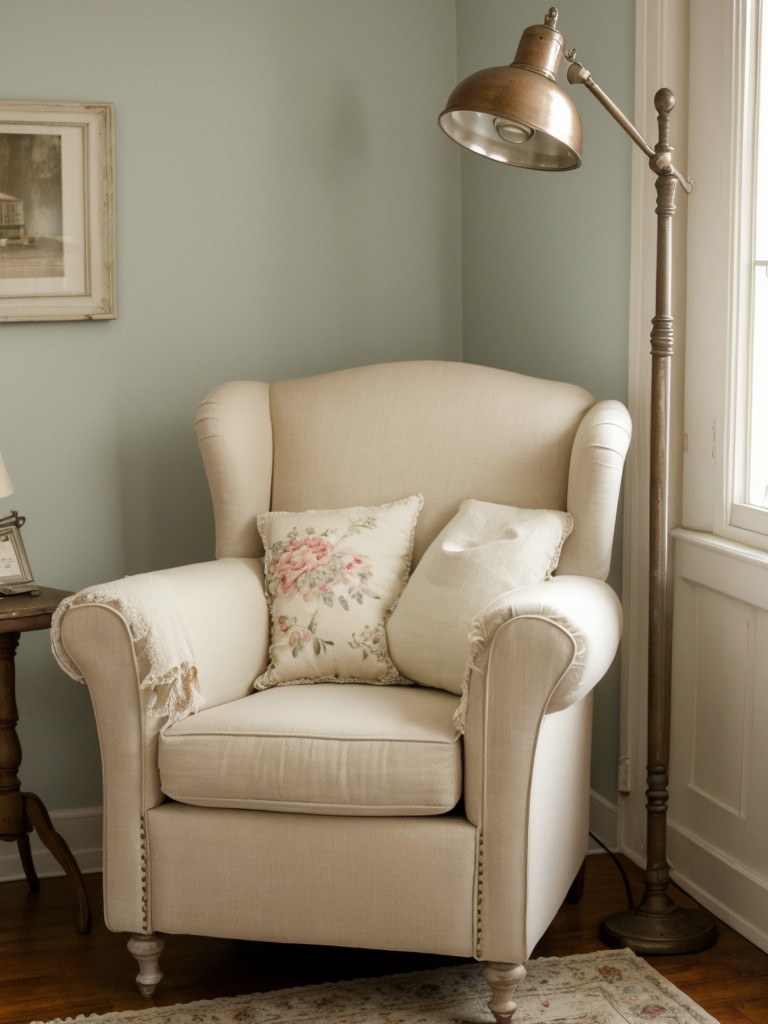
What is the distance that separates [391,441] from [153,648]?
0.80 m

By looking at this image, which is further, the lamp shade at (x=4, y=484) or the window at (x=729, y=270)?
the lamp shade at (x=4, y=484)

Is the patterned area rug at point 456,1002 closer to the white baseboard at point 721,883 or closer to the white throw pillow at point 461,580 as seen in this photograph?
the white baseboard at point 721,883

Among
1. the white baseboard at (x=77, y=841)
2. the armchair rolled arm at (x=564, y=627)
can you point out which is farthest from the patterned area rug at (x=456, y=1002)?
the white baseboard at (x=77, y=841)

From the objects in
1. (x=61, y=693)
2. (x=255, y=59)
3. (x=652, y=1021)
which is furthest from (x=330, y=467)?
(x=652, y=1021)

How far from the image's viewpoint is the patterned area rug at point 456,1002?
1965 mm

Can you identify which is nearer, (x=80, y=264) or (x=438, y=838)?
(x=438, y=838)

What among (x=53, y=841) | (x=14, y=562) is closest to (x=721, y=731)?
(x=53, y=841)

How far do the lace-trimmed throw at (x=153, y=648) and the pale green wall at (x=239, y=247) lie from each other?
80 centimetres

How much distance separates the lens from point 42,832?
2.45 meters

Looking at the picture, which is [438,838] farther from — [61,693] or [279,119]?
[279,119]

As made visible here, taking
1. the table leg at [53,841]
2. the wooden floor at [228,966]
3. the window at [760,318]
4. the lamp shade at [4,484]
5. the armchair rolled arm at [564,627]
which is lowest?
the wooden floor at [228,966]

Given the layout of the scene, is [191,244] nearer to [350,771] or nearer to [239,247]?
[239,247]

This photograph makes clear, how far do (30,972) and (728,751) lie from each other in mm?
1440

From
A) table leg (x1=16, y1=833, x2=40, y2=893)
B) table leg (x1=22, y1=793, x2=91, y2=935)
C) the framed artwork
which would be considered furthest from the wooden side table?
the framed artwork
